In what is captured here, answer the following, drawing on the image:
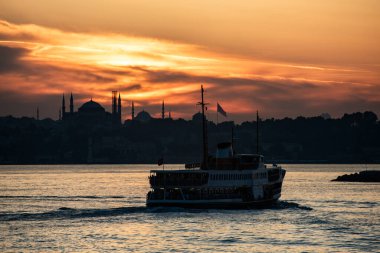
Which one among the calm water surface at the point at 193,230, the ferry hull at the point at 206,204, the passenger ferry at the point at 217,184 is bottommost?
the calm water surface at the point at 193,230

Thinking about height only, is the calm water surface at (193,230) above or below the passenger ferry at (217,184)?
below

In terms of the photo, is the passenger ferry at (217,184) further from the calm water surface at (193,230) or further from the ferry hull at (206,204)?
the calm water surface at (193,230)

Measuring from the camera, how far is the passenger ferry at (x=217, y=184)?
82812 millimetres

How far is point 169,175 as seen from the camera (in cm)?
8256

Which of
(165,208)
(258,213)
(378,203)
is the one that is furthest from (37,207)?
(378,203)

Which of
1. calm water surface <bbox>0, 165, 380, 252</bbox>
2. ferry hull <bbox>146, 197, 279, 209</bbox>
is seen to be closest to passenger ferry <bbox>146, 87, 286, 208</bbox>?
ferry hull <bbox>146, 197, 279, 209</bbox>

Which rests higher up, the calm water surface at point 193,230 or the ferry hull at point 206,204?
the ferry hull at point 206,204

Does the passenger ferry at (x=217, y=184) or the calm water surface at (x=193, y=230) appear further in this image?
the passenger ferry at (x=217, y=184)

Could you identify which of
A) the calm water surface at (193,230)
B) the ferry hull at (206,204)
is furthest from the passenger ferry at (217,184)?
the calm water surface at (193,230)

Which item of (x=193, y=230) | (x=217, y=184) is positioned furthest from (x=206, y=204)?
(x=193, y=230)

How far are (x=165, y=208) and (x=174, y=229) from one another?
12188 mm

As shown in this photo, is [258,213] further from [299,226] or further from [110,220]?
[110,220]

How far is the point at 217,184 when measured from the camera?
84.1 metres

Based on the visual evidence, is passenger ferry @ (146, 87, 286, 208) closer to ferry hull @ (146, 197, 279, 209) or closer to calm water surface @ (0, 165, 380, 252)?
ferry hull @ (146, 197, 279, 209)
